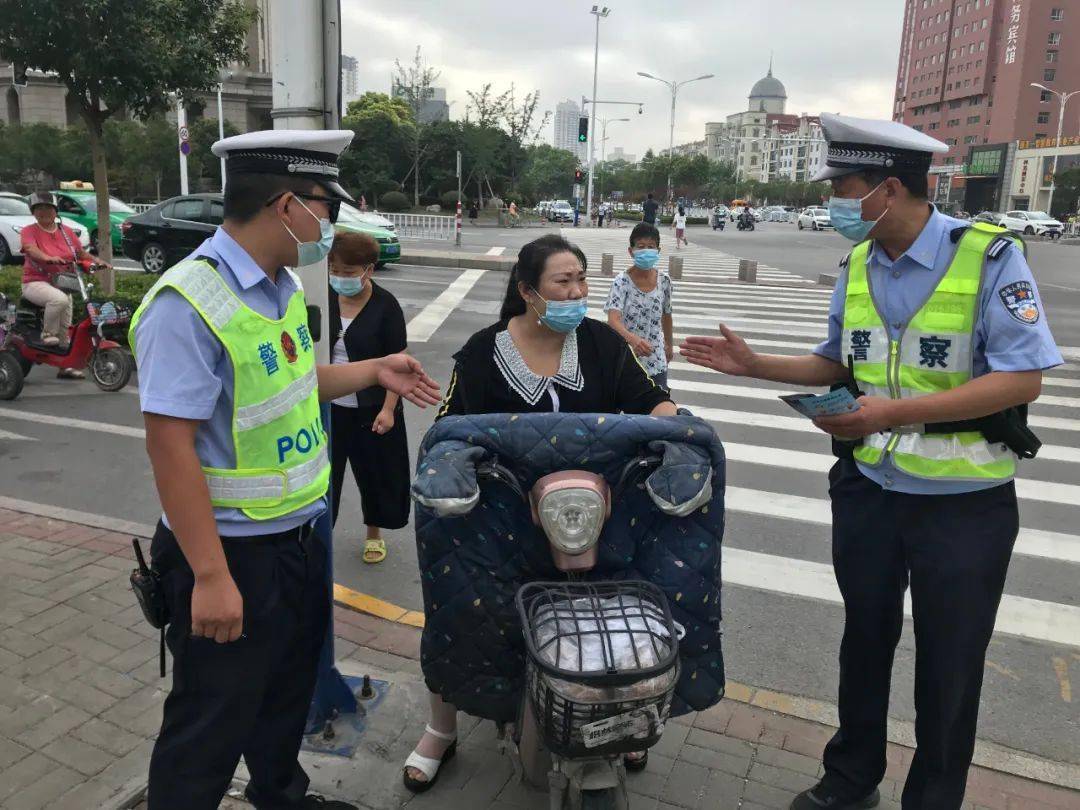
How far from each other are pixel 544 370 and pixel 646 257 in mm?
3606

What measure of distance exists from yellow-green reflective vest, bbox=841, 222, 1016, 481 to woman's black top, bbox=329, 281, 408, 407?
263 cm

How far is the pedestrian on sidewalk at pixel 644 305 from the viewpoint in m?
6.29

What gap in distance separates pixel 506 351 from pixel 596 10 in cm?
5217

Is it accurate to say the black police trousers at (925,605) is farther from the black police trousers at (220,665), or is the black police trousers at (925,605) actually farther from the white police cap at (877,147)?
the black police trousers at (220,665)

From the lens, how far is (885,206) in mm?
2592

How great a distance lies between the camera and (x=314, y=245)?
2.34m

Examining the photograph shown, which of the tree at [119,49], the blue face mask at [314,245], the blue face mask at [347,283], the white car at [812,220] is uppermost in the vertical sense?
the tree at [119,49]

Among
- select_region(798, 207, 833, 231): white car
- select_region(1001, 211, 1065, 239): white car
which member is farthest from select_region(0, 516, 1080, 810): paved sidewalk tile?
select_region(798, 207, 833, 231): white car

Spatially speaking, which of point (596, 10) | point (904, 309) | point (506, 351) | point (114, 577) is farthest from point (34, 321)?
point (596, 10)

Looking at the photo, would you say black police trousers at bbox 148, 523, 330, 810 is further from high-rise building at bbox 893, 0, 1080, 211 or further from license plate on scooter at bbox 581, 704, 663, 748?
high-rise building at bbox 893, 0, 1080, 211

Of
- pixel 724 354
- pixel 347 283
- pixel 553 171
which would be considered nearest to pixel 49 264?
pixel 347 283

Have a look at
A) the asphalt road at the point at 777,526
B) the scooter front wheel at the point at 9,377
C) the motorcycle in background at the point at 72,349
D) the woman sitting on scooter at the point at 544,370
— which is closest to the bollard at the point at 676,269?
the asphalt road at the point at 777,526

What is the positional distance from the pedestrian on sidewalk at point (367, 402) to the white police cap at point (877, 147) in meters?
2.48

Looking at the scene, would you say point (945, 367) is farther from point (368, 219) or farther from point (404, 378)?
point (368, 219)
